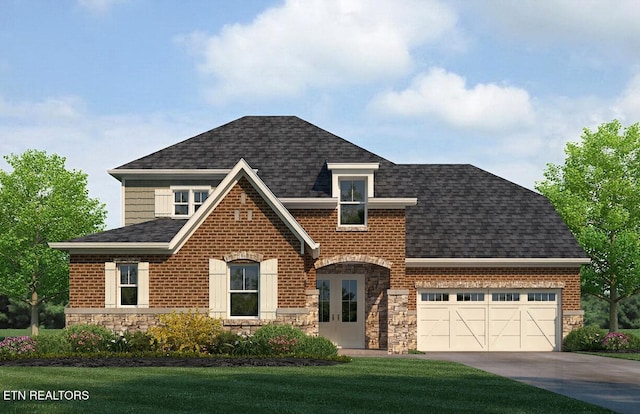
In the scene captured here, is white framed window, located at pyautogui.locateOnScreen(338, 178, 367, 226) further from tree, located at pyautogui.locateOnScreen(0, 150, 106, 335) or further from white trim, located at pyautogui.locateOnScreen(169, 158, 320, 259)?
tree, located at pyautogui.locateOnScreen(0, 150, 106, 335)

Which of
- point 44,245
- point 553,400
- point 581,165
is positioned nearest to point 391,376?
point 553,400

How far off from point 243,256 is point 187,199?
554 centimetres

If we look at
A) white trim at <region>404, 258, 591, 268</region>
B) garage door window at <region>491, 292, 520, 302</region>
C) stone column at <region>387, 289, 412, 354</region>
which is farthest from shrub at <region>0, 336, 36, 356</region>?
garage door window at <region>491, 292, 520, 302</region>

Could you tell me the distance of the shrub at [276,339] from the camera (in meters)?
24.9

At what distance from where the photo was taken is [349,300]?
106 ft

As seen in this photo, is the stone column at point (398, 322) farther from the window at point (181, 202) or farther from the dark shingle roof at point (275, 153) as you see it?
the window at point (181, 202)

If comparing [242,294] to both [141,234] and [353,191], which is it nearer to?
[141,234]

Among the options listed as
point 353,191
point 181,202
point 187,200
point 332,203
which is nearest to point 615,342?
point 353,191

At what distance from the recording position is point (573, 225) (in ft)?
139

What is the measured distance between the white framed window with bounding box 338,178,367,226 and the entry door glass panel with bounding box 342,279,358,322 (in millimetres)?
2985

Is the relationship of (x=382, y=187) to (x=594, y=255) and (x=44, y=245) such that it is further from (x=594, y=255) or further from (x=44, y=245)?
(x=44, y=245)

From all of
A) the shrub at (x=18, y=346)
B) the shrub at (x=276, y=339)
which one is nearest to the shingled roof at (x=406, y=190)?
the shrub at (x=18, y=346)

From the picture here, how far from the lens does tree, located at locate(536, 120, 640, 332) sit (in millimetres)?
41344

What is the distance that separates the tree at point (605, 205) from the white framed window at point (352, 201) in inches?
617
